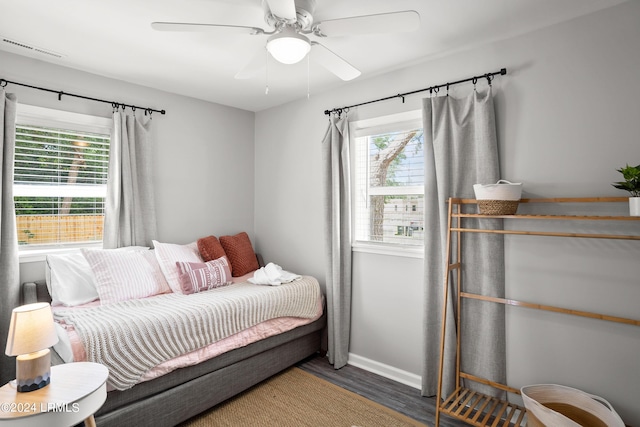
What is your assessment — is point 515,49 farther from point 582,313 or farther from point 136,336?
point 136,336

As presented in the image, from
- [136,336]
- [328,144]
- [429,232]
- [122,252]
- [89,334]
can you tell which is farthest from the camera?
[328,144]

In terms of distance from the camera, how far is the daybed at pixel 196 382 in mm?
2006

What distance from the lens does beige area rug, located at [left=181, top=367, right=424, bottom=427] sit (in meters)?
2.34

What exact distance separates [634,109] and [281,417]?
2.87 m

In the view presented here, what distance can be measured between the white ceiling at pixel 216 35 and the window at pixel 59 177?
48 centimetres

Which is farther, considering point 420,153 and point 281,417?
point 420,153

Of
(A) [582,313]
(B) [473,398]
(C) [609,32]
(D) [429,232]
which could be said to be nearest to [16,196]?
(D) [429,232]

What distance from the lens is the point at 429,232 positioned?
263 centimetres

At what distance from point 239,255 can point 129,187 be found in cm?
122

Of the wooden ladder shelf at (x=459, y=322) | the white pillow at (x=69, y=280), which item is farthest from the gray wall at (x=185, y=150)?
the wooden ladder shelf at (x=459, y=322)

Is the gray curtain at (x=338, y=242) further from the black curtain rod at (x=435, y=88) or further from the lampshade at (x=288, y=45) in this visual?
the lampshade at (x=288, y=45)

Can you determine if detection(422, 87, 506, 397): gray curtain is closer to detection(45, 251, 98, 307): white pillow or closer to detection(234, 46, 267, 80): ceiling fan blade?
detection(234, 46, 267, 80): ceiling fan blade

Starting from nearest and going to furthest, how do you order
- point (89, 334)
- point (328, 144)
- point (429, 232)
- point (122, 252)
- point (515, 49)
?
point (89, 334) → point (515, 49) → point (429, 232) → point (122, 252) → point (328, 144)

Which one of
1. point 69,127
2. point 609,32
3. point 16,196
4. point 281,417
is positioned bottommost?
point 281,417
